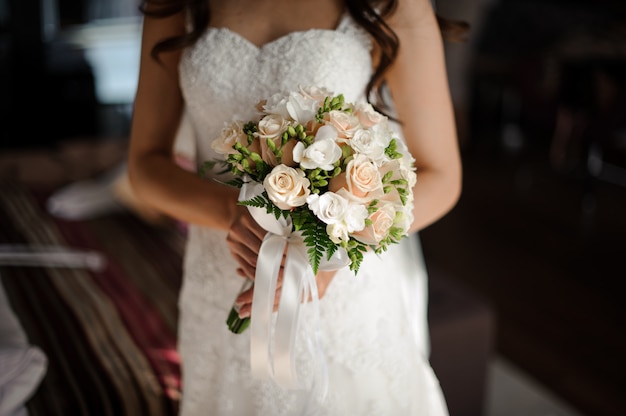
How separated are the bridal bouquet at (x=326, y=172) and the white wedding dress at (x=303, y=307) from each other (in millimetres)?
285

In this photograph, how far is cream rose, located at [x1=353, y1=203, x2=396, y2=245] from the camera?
1.19 m

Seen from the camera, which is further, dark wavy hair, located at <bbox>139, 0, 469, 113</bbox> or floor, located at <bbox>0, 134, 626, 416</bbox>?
floor, located at <bbox>0, 134, 626, 416</bbox>

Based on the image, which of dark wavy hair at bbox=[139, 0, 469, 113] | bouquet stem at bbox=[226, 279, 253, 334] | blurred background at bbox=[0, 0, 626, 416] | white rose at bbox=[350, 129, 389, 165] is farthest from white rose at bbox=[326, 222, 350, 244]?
blurred background at bbox=[0, 0, 626, 416]

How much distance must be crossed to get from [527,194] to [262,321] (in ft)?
15.7

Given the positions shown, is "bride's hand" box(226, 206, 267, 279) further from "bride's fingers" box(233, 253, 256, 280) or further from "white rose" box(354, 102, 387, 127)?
"white rose" box(354, 102, 387, 127)

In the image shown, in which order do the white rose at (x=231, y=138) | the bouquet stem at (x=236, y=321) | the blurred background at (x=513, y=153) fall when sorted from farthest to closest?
the blurred background at (x=513, y=153)
the bouquet stem at (x=236, y=321)
the white rose at (x=231, y=138)

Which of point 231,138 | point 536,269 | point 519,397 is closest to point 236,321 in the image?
point 231,138

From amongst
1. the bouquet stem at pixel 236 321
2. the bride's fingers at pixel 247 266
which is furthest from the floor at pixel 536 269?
the bride's fingers at pixel 247 266

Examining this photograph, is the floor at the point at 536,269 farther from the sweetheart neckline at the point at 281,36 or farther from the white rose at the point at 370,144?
the white rose at the point at 370,144

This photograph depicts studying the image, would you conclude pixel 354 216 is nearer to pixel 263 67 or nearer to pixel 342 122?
pixel 342 122

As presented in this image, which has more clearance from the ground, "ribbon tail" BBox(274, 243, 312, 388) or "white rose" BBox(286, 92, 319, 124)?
"white rose" BBox(286, 92, 319, 124)

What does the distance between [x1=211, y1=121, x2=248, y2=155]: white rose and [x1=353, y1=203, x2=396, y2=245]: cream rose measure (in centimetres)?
25

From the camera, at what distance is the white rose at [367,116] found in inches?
49.8

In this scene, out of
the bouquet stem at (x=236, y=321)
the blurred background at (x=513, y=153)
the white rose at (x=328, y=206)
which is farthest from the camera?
the blurred background at (x=513, y=153)
